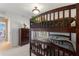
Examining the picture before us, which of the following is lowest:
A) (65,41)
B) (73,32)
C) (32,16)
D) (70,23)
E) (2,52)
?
(2,52)

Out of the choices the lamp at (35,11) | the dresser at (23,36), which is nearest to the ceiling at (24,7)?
the lamp at (35,11)

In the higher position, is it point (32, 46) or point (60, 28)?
point (60, 28)

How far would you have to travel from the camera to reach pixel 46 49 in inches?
67.5

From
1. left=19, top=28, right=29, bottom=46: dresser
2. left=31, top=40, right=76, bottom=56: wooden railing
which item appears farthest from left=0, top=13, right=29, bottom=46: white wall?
left=31, top=40, right=76, bottom=56: wooden railing

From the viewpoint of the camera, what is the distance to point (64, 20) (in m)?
1.63

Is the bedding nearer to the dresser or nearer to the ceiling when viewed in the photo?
the dresser

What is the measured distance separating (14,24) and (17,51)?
373 mm

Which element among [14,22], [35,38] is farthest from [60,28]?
[14,22]

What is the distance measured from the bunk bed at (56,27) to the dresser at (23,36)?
0.25 ft

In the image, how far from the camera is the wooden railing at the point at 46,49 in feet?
5.47

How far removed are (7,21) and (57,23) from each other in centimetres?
68

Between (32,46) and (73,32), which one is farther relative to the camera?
(32,46)

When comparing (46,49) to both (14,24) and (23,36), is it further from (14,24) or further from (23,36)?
(14,24)

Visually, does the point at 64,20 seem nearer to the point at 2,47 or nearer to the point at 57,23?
the point at 57,23
